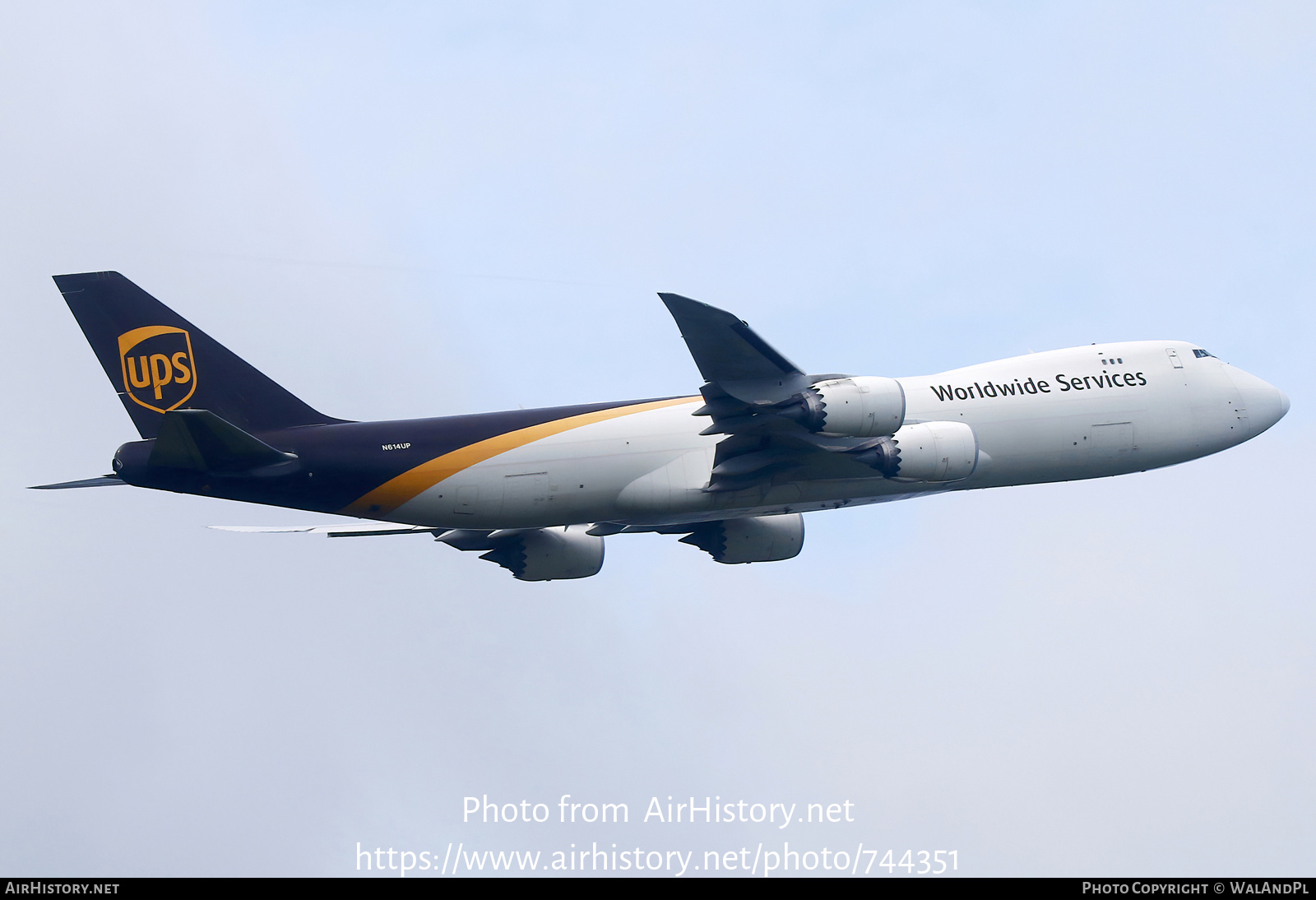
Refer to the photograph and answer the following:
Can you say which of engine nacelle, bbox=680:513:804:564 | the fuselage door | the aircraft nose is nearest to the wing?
engine nacelle, bbox=680:513:804:564

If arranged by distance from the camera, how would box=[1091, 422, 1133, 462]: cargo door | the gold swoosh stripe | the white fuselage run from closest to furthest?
the gold swoosh stripe, the white fuselage, box=[1091, 422, 1133, 462]: cargo door

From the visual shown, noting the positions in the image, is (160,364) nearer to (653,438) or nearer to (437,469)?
(437,469)

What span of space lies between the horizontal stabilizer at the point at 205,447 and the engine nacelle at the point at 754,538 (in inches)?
570

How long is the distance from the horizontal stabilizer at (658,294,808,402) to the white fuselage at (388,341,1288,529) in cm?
318

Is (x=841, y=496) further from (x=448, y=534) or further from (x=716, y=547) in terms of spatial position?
(x=448, y=534)

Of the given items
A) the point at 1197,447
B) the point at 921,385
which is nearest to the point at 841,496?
the point at 921,385

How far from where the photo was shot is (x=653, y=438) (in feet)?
121

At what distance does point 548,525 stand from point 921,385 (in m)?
11.0

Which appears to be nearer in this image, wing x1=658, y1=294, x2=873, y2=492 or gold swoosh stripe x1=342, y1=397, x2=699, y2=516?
wing x1=658, y1=294, x2=873, y2=492

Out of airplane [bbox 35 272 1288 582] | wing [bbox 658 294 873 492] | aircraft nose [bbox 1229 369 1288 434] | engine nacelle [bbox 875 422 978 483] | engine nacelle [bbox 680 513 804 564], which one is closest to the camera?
wing [bbox 658 294 873 492]

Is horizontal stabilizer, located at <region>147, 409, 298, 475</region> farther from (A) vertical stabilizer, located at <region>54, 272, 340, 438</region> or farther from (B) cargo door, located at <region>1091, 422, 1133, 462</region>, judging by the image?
(B) cargo door, located at <region>1091, 422, 1133, 462</region>

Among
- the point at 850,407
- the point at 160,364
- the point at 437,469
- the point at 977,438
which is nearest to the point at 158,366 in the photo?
the point at 160,364

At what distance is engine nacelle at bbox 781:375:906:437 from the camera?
111 feet

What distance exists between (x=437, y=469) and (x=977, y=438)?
581 inches
